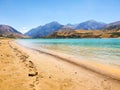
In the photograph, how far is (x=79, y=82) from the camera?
467 inches

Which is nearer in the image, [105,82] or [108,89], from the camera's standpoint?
[108,89]

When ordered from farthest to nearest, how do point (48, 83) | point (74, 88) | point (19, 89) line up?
point (48, 83) → point (74, 88) → point (19, 89)

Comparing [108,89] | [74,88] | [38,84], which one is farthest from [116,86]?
[38,84]

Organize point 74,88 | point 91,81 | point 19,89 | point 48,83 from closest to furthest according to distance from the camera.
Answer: point 19,89 < point 74,88 < point 48,83 < point 91,81

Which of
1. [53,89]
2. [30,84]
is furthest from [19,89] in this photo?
[53,89]

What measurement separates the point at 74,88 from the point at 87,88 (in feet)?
2.43

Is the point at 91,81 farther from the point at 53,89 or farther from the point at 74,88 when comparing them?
the point at 53,89

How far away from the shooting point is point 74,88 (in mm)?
10430

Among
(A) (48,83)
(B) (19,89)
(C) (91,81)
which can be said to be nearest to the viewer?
(B) (19,89)

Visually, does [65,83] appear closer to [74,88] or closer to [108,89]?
[74,88]

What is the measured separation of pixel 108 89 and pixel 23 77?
564cm

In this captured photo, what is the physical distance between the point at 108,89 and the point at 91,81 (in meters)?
2.04

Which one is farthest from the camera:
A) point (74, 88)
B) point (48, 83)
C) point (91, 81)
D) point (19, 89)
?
point (91, 81)

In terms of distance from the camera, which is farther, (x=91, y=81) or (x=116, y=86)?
(x=91, y=81)
